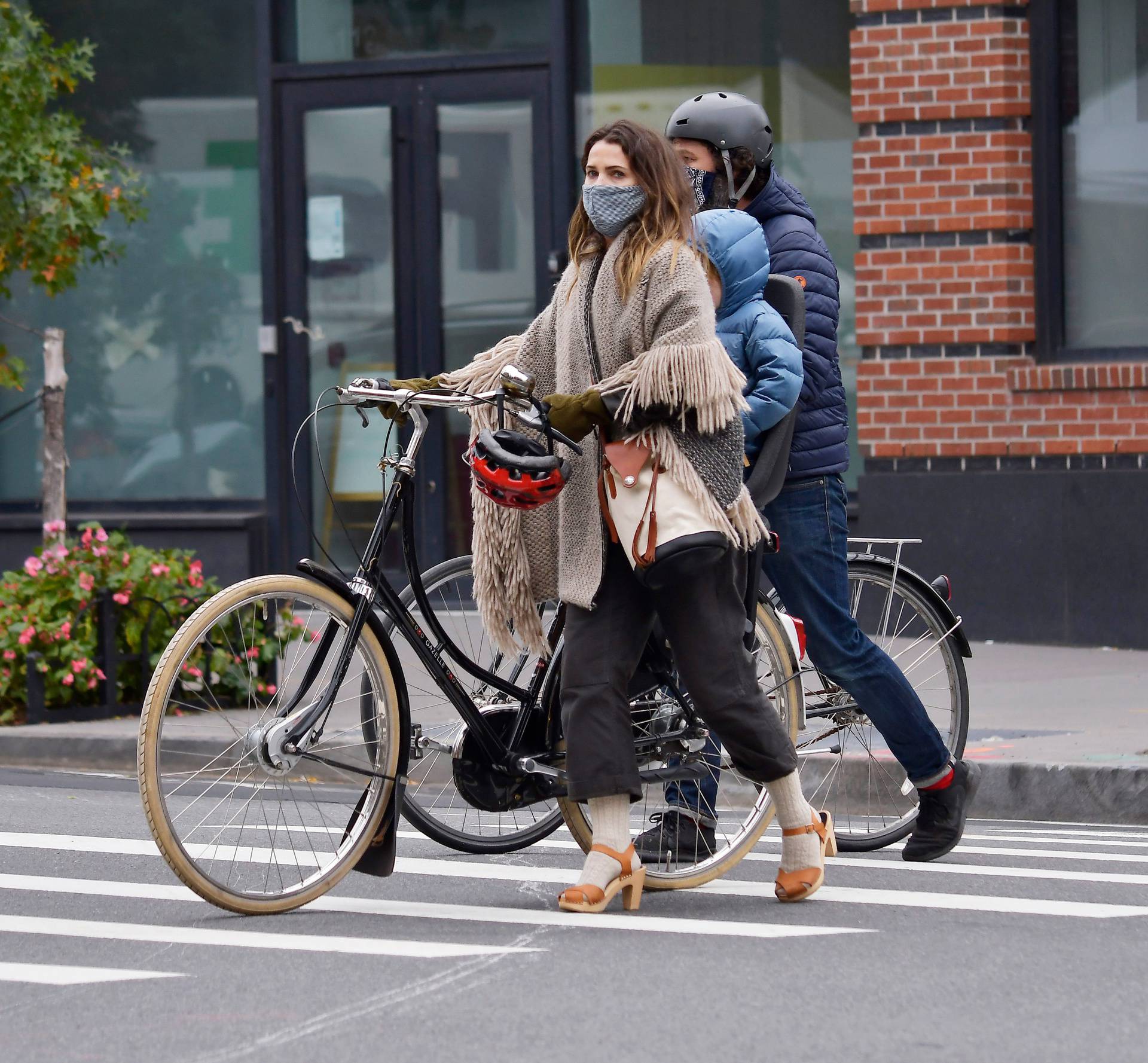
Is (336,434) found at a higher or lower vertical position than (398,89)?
lower

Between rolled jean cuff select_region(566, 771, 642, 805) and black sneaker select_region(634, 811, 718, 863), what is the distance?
474 mm

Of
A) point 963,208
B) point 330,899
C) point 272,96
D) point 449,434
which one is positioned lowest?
point 330,899

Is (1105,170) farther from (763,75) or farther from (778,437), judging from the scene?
(778,437)

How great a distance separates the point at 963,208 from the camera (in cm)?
1059

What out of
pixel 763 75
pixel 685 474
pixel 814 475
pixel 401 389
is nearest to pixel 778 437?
pixel 814 475

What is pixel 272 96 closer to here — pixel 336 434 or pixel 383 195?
pixel 383 195

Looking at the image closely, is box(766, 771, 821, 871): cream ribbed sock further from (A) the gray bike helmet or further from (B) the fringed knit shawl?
(A) the gray bike helmet

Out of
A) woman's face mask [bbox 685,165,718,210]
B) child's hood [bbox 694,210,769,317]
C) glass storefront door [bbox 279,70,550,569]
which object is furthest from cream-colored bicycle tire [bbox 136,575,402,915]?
glass storefront door [bbox 279,70,550,569]

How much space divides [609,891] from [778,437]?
1207 mm

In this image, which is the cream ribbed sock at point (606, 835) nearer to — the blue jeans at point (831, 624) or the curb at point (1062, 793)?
the blue jeans at point (831, 624)

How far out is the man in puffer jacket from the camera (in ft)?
17.7

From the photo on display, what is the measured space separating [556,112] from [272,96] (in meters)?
1.78

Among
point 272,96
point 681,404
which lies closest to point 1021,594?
point 272,96

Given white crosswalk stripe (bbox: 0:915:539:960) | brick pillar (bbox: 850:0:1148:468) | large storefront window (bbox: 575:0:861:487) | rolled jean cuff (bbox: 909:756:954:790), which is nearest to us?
white crosswalk stripe (bbox: 0:915:539:960)
